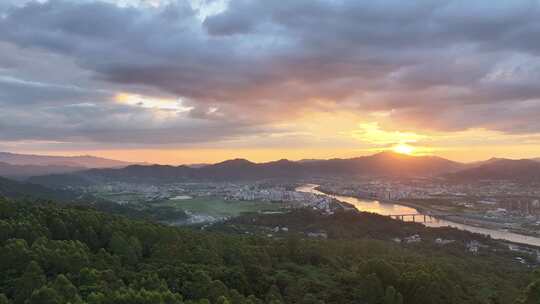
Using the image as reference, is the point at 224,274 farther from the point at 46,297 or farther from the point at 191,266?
the point at 46,297

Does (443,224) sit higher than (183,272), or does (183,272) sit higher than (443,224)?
(183,272)

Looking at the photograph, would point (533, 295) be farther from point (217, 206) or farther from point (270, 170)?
point (270, 170)

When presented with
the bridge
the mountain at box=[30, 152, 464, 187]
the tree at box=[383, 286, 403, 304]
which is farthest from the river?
the mountain at box=[30, 152, 464, 187]

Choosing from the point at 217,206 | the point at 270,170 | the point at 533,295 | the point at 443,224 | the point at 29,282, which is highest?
the point at 270,170

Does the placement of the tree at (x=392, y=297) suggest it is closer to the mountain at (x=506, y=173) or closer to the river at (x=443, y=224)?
the river at (x=443, y=224)

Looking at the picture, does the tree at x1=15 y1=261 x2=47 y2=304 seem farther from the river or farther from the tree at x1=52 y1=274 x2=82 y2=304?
the river

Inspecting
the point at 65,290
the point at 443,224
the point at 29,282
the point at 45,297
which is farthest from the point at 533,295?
the point at 443,224
